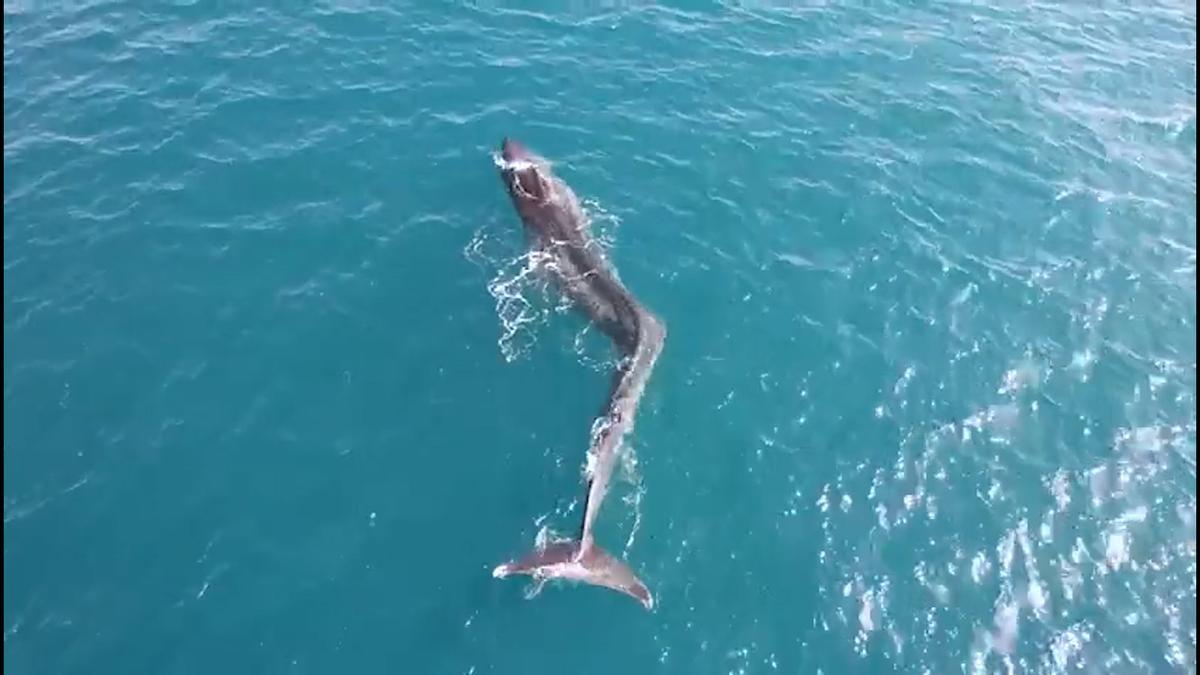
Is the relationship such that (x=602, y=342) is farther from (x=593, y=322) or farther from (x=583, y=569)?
(x=583, y=569)

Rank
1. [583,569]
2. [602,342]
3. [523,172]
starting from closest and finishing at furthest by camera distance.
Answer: [583,569] < [602,342] < [523,172]

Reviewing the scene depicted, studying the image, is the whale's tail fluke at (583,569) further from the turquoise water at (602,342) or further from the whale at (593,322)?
the turquoise water at (602,342)

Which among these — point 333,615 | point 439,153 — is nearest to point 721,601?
point 333,615

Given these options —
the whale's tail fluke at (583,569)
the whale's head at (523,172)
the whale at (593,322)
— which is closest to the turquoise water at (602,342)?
the whale's tail fluke at (583,569)

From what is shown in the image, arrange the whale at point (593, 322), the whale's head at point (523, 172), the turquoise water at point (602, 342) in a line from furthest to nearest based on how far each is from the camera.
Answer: the whale's head at point (523, 172), the whale at point (593, 322), the turquoise water at point (602, 342)

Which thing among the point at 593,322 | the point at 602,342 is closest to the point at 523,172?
the point at 593,322

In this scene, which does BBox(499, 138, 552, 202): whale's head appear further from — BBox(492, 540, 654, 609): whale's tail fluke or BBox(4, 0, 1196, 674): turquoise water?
BBox(492, 540, 654, 609): whale's tail fluke

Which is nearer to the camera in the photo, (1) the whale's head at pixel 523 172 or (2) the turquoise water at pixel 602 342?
(2) the turquoise water at pixel 602 342
